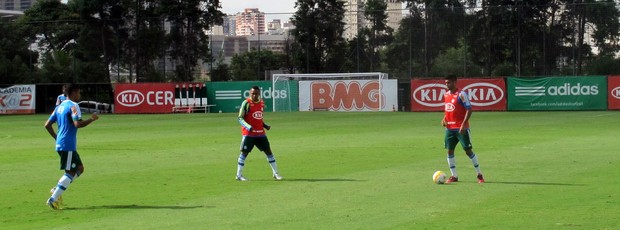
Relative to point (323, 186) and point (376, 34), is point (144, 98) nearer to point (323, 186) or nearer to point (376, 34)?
point (376, 34)

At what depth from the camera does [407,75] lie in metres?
69.4

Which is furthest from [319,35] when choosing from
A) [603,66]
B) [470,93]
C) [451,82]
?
[451,82]

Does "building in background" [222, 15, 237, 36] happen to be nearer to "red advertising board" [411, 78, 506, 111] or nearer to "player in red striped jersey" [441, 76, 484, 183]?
"red advertising board" [411, 78, 506, 111]

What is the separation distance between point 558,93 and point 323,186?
4538 centimetres

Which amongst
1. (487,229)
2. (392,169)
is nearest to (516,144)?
(392,169)

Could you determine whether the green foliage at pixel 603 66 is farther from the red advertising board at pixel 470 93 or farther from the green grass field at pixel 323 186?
the green grass field at pixel 323 186

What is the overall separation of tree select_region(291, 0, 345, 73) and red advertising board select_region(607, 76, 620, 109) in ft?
62.6

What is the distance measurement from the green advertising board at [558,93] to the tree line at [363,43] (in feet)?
14.9

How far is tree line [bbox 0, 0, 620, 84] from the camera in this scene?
6731 centimetres

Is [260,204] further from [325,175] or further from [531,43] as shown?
[531,43]

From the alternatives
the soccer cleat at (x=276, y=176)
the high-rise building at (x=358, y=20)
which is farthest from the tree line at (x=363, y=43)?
the soccer cleat at (x=276, y=176)

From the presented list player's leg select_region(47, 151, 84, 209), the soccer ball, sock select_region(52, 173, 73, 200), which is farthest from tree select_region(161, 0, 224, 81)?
sock select_region(52, 173, 73, 200)

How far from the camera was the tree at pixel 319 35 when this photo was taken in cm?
7238

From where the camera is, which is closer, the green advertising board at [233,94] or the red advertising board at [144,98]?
the green advertising board at [233,94]
